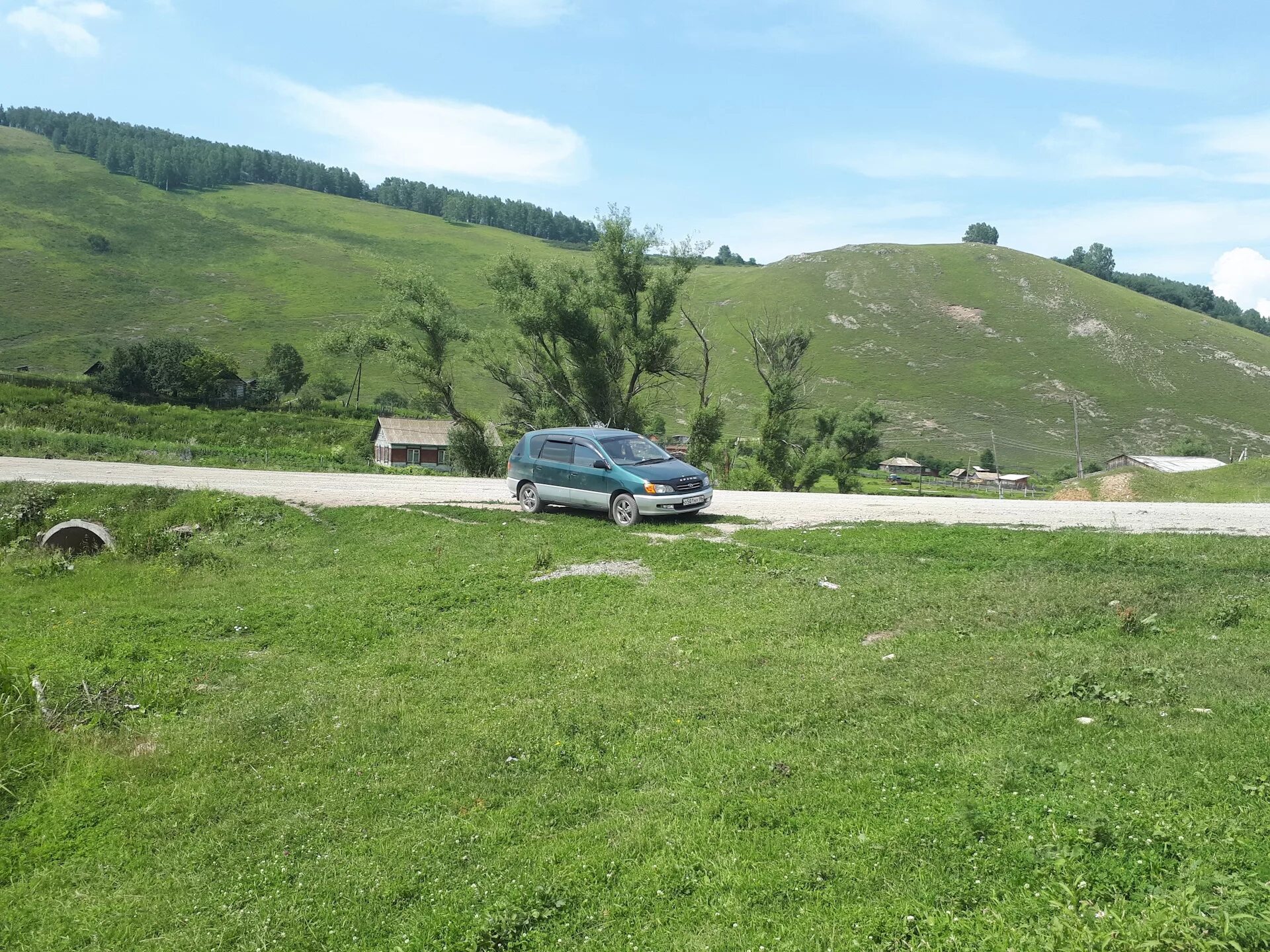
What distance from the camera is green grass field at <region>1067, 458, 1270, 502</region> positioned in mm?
34688

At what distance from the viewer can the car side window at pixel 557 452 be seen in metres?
19.9

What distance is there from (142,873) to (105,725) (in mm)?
3454

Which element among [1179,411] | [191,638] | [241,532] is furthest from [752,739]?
[1179,411]

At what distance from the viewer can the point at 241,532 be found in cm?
1998

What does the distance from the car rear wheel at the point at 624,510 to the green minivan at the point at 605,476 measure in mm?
15

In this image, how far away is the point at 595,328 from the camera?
45.1 meters

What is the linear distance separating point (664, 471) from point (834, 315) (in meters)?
148

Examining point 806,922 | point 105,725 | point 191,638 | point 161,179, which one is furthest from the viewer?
point 161,179

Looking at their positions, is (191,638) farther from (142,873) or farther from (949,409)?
(949,409)

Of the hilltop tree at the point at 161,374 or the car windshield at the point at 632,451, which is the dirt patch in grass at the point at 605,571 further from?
the hilltop tree at the point at 161,374

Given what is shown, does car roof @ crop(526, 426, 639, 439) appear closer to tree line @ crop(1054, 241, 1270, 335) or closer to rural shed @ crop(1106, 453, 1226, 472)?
rural shed @ crop(1106, 453, 1226, 472)

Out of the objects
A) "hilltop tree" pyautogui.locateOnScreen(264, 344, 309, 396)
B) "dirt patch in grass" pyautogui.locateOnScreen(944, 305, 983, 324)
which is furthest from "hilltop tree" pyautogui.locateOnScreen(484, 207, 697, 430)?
"dirt patch in grass" pyautogui.locateOnScreen(944, 305, 983, 324)

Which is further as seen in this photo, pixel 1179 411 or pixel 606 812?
pixel 1179 411

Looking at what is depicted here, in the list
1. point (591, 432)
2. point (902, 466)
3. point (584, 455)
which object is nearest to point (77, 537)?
point (584, 455)
